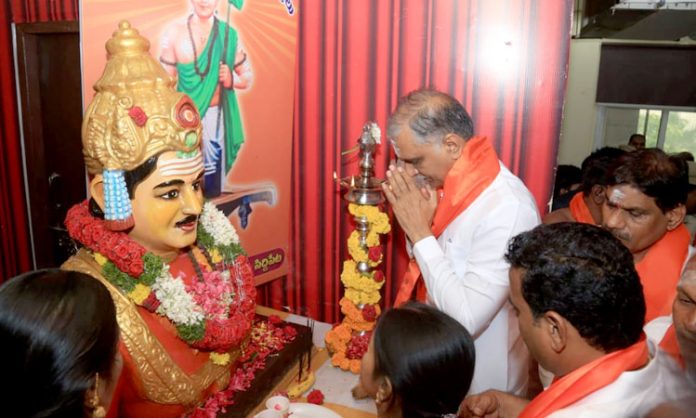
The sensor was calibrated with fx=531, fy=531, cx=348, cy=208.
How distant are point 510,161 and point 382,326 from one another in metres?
1.85

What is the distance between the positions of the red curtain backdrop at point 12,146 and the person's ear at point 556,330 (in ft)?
12.2

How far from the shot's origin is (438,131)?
2.29 m

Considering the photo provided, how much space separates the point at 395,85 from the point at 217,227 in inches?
57.2

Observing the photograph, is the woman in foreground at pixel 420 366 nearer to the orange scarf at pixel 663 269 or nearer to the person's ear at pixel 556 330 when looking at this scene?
the person's ear at pixel 556 330

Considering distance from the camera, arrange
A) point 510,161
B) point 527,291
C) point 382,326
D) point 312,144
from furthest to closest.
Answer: point 312,144 < point 510,161 < point 382,326 < point 527,291

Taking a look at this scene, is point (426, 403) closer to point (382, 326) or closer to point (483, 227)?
point (382, 326)

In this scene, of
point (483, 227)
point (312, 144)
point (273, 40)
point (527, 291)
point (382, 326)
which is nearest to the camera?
point (527, 291)

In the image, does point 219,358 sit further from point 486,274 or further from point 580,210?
point 580,210

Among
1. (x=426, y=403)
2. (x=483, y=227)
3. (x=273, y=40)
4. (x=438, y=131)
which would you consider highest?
(x=273, y=40)

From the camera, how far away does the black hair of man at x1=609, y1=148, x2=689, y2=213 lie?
89.7 inches

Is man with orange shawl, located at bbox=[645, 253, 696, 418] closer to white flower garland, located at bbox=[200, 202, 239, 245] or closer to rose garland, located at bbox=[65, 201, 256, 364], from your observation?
rose garland, located at bbox=[65, 201, 256, 364]

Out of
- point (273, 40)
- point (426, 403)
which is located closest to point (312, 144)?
point (273, 40)

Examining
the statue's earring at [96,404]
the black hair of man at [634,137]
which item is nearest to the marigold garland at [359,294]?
the statue's earring at [96,404]

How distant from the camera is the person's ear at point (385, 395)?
5.18 ft
